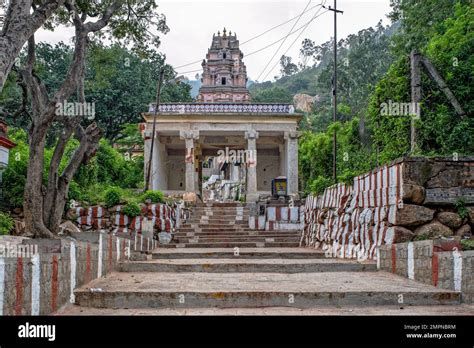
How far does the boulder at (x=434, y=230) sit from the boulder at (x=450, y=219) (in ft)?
0.21

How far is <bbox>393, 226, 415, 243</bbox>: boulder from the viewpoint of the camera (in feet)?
27.1

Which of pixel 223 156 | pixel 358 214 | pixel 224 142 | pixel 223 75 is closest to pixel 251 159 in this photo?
pixel 224 142

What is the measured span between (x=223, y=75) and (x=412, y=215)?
45.9 metres

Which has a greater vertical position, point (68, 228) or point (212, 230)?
point (68, 228)

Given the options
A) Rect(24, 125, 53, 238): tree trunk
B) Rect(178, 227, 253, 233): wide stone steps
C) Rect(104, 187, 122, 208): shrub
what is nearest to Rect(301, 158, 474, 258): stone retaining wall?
Rect(24, 125, 53, 238): tree trunk

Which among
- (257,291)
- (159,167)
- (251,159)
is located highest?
(251,159)

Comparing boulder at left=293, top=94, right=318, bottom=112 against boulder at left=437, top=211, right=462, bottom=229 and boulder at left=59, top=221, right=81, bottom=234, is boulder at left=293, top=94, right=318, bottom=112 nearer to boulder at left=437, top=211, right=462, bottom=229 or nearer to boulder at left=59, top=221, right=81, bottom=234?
boulder at left=59, top=221, right=81, bottom=234

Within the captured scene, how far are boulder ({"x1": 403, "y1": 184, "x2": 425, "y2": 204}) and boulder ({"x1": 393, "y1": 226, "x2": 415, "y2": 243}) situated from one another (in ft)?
1.65

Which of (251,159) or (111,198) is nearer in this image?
(111,198)

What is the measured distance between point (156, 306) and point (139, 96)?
32.0 meters

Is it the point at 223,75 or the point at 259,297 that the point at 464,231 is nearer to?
the point at 259,297

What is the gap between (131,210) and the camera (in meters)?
15.8

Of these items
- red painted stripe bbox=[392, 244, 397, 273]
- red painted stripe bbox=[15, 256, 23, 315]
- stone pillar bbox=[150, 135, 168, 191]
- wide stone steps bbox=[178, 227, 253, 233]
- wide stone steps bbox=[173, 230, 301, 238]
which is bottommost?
wide stone steps bbox=[173, 230, 301, 238]

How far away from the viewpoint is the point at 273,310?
5.38 metres
